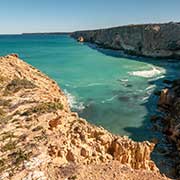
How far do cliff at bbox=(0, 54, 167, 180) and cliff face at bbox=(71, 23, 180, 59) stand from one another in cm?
6612

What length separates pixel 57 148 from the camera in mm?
14508

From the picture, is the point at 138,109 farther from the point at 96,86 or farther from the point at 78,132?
the point at 78,132

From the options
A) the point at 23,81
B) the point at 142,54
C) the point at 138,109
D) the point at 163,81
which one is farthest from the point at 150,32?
the point at 23,81

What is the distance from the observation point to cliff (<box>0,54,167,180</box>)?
44.1 feet

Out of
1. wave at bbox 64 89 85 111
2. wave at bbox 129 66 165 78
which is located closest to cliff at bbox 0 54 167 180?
wave at bbox 64 89 85 111

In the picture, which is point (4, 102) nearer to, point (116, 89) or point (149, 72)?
point (116, 89)

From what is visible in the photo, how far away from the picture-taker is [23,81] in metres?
25.7

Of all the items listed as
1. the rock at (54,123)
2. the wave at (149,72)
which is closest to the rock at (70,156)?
the rock at (54,123)

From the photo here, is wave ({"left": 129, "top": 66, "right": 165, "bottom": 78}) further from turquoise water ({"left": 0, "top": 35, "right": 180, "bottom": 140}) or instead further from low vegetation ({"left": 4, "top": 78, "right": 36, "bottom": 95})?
low vegetation ({"left": 4, "top": 78, "right": 36, "bottom": 95})

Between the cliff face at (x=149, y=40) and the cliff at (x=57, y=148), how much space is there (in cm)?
6612

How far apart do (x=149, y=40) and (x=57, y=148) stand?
3150 inches

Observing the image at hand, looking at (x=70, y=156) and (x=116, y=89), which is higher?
(x=70, y=156)

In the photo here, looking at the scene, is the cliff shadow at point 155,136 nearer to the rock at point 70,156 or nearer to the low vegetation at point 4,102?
the rock at point 70,156

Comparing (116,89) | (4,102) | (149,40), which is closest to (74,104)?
(116,89)
